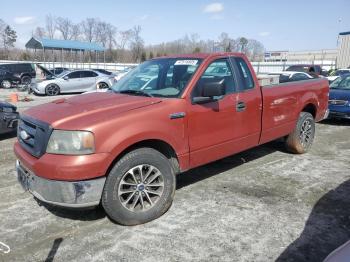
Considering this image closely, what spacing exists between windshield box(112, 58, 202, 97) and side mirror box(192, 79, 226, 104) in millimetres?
243

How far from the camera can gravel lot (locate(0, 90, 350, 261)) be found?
3.40 metres

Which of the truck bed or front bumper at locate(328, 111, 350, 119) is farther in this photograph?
front bumper at locate(328, 111, 350, 119)

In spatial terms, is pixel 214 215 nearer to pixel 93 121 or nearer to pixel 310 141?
pixel 93 121

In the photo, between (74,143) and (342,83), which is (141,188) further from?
(342,83)

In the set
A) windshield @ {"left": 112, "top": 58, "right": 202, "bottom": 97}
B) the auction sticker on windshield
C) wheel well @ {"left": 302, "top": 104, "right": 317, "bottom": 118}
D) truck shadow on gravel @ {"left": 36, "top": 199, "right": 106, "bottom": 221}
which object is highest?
the auction sticker on windshield

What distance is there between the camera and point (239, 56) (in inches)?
209

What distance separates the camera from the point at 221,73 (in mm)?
4988

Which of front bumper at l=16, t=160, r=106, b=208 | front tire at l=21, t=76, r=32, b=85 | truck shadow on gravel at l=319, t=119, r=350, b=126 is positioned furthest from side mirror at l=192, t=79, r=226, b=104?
front tire at l=21, t=76, r=32, b=85

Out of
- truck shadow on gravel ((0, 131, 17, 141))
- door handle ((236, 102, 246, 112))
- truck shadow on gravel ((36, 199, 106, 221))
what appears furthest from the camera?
truck shadow on gravel ((0, 131, 17, 141))

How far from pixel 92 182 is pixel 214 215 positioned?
59.7 inches

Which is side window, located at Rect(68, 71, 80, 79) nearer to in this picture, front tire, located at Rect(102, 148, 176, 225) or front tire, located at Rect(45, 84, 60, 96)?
front tire, located at Rect(45, 84, 60, 96)

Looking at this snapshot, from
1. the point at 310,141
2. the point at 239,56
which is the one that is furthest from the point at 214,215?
Result: the point at 310,141

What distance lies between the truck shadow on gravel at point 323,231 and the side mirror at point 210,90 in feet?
5.90

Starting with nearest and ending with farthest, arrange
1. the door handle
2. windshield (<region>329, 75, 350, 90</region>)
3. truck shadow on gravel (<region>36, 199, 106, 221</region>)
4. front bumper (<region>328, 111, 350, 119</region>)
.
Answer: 1. truck shadow on gravel (<region>36, 199, 106, 221</region>)
2. the door handle
3. front bumper (<region>328, 111, 350, 119</region>)
4. windshield (<region>329, 75, 350, 90</region>)
